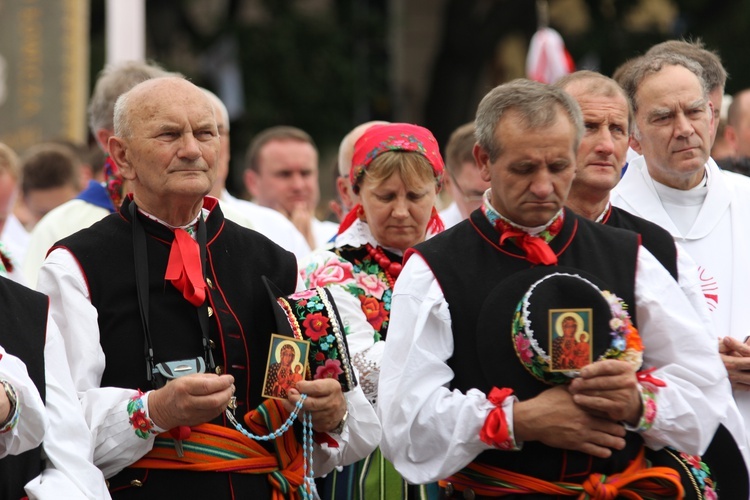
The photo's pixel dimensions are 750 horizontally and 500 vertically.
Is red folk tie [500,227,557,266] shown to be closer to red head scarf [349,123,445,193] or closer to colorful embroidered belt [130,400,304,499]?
colorful embroidered belt [130,400,304,499]

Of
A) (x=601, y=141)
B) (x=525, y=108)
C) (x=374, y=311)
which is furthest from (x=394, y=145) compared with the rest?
(x=525, y=108)

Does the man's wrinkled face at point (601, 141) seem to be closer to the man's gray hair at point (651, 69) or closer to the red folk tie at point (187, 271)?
the man's gray hair at point (651, 69)

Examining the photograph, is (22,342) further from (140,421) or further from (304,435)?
(304,435)

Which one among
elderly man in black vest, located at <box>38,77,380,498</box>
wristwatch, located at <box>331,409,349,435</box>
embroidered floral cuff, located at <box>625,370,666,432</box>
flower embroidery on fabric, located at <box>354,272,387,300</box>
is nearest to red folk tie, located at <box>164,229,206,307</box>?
elderly man in black vest, located at <box>38,77,380,498</box>

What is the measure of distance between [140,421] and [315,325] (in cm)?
61

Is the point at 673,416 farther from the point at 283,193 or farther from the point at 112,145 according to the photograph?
the point at 283,193

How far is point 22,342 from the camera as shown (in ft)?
12.9

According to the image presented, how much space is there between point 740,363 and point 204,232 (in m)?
1.91

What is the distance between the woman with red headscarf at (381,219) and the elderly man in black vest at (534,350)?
1.05 m

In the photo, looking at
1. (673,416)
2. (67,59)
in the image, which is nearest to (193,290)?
(673,416)

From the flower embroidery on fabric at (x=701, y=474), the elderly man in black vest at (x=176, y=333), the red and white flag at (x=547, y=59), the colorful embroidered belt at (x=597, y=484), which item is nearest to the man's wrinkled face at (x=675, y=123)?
the flower embroidery on fabric at (x=701, y=474)

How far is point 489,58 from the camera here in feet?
71.1

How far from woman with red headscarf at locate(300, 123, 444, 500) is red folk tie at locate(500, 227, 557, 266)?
111cm

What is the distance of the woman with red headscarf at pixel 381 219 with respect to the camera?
17.1ft
